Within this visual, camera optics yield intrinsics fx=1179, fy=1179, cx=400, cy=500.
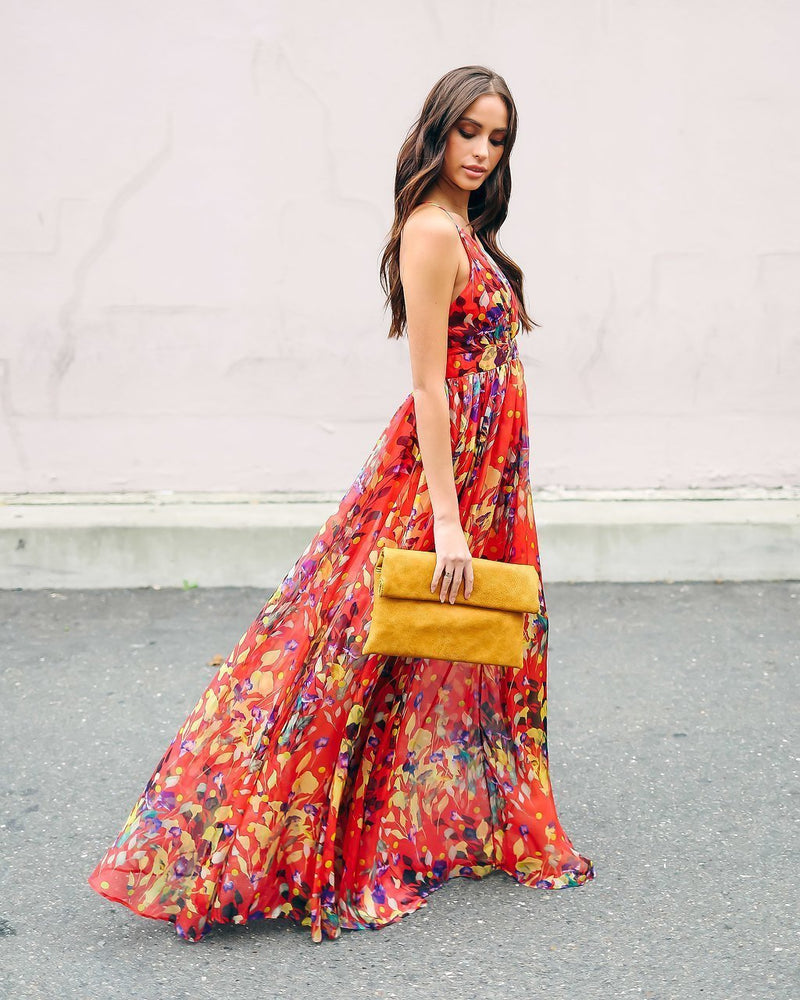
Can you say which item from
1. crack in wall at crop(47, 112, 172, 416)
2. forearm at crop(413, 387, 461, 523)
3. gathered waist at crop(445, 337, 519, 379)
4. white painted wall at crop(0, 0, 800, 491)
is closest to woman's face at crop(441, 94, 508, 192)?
gathered waist at crop(445, 337, 519, 379)

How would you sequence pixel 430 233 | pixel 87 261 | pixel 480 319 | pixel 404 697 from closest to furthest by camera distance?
pixel 430 233
pixel 480 319
pixel 404 697
pixel 87 261

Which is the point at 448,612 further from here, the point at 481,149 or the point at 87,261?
the point at 87,261

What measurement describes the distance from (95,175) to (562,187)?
2.16 metres

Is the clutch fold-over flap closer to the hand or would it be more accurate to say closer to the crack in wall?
the hand

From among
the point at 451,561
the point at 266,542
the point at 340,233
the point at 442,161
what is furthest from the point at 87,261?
the point at 451,561

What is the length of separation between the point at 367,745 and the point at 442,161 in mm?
1299

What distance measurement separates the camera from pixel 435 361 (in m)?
2.48

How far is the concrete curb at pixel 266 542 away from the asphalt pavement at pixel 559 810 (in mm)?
106

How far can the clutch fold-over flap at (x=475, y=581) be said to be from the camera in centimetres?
246

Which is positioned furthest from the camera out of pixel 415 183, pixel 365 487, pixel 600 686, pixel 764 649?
pixel 764 649

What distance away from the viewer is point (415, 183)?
252 centimetres

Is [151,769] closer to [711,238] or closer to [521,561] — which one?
[521,561]

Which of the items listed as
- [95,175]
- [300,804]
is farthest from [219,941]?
[95,175]

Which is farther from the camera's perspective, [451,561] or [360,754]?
[360,754]
